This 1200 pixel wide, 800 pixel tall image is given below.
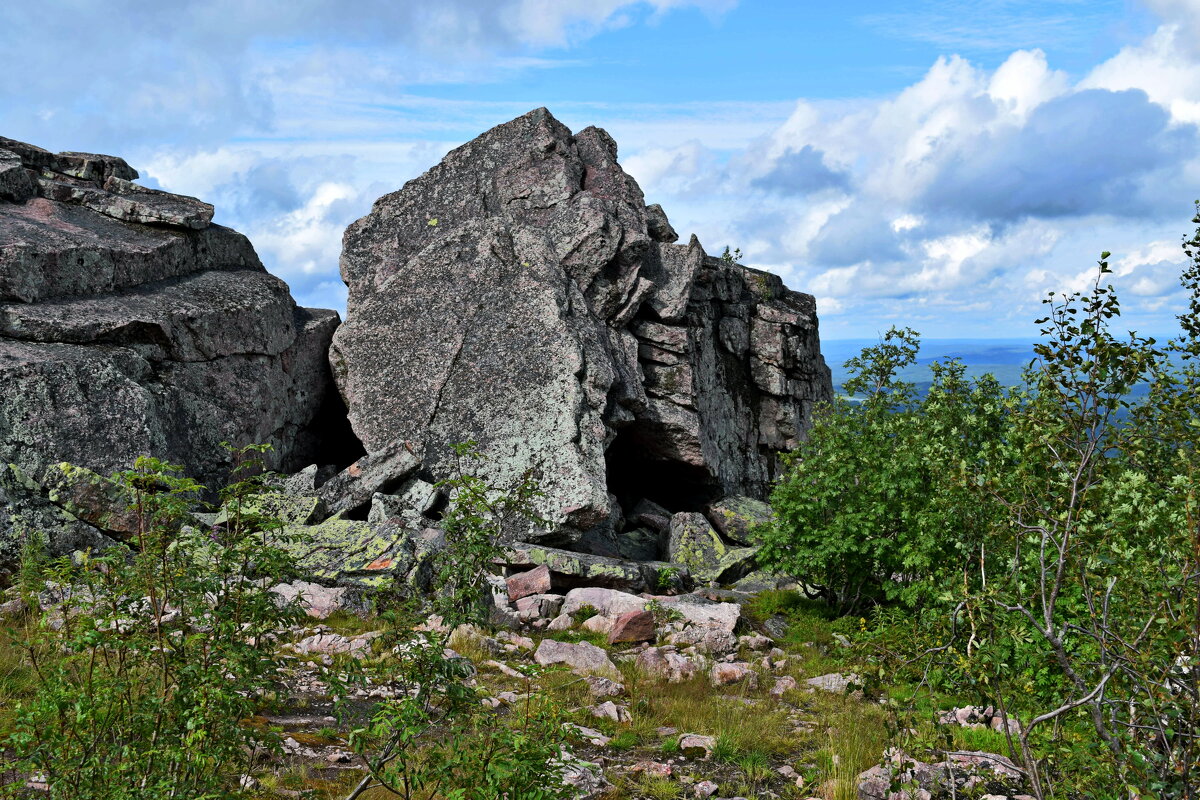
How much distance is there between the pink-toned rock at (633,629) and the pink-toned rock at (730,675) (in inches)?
62.2

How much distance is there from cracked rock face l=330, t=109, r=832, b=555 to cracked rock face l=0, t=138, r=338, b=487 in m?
1.69

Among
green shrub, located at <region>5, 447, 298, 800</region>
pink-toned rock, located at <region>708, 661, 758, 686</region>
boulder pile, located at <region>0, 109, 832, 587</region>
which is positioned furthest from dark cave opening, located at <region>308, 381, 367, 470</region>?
green shrub, located at <region>5, 447, 298, 800</region>

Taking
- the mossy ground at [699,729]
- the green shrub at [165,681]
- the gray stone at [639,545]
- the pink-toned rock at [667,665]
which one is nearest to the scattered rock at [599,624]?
the mossy ground at [699,729]

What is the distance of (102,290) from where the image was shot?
18172 millimetres

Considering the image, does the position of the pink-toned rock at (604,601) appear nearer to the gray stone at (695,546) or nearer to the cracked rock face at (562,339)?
the cracked rock face at (562,339)

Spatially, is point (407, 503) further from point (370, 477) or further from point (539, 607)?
point (539, 607)

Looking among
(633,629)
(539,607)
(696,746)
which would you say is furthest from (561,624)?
(696,746)

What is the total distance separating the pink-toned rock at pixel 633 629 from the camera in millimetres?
13781

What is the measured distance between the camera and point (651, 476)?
23.8 metres

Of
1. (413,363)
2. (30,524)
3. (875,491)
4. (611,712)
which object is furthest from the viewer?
(413,363)

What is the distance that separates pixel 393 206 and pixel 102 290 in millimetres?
6972

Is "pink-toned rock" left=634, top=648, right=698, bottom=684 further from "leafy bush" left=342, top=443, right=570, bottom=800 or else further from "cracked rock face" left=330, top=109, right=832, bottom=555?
"leafy bush" left=342, top=443, right=570, bottom=800

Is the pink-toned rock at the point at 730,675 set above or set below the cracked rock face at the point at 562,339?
below

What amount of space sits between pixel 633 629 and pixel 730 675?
192 cm
